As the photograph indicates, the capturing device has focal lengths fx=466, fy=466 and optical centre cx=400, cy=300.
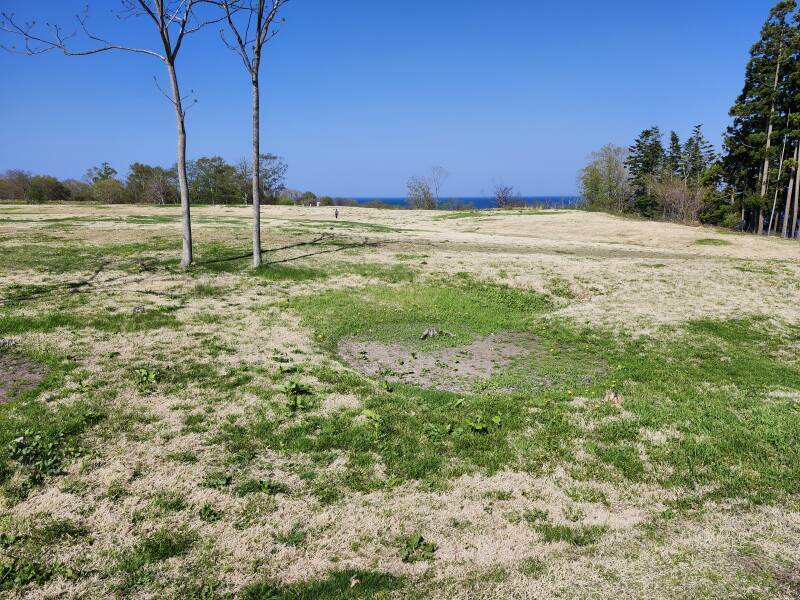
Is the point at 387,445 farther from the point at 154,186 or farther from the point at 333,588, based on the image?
the point at 154,186

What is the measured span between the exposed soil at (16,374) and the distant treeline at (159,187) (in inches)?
2711

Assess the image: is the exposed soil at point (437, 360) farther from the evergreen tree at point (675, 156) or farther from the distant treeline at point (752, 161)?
the evergreen tree at point (675, 156)

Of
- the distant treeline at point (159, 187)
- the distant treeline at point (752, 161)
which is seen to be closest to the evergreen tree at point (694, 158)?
the distant treeline at point (752, 161)

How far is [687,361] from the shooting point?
32.4 feet

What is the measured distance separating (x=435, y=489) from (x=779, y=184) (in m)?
51.8

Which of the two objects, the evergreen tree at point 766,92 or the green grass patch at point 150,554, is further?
the evergreen tree at point 766,92

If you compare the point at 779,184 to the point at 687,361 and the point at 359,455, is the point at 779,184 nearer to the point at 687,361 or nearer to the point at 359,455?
the point at 687,361

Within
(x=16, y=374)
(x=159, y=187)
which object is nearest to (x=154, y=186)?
(x=159, y=187)

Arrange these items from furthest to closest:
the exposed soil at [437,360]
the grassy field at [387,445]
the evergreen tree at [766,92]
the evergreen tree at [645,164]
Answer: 1. the evergreen tree at [645,164]
2. the evergreen tree at [766,92]
3. the exposed soil at [437,360]
4. the grassy field at [387,445]

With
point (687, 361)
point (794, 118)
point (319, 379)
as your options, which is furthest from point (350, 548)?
point (794, 118)

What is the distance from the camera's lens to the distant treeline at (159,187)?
231 feet

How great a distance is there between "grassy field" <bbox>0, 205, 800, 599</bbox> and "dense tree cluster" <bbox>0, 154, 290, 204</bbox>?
224 ft

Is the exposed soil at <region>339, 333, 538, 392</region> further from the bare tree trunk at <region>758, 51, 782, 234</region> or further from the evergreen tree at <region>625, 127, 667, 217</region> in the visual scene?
the evergreen tree at <region>625, 127, 667, 217</region>

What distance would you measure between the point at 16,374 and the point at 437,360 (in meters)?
7.41
